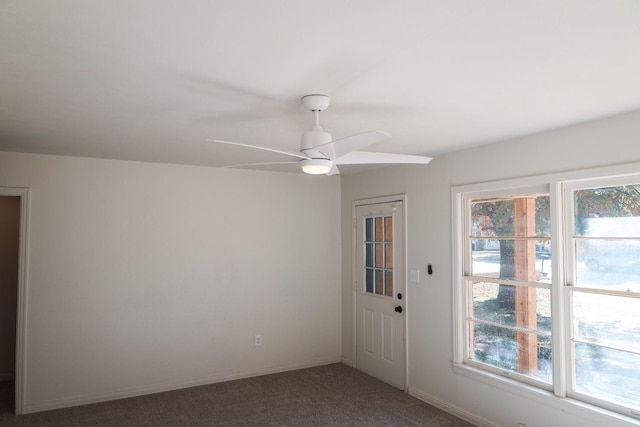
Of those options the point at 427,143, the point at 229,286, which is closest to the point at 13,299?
the point at 229,286

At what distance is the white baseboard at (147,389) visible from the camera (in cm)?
414

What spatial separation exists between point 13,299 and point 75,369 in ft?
5.12

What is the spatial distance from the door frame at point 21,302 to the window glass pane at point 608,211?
4.67m

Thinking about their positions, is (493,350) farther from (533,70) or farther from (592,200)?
(533,70)

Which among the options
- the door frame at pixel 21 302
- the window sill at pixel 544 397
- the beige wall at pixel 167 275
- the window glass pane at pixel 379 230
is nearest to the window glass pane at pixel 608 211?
the window sill at pixel 544 397

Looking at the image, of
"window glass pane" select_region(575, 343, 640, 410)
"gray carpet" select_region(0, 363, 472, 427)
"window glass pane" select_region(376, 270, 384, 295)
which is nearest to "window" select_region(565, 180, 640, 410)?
"window glass pane" select_region(575, 343, 640, 410)

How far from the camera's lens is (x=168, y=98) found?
2.54 meters

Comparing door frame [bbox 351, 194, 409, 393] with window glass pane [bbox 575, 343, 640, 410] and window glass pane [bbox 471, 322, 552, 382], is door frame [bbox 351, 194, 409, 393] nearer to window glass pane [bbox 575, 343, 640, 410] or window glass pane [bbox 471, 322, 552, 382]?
window glass pane [bbox 471, 322, 552, 382]

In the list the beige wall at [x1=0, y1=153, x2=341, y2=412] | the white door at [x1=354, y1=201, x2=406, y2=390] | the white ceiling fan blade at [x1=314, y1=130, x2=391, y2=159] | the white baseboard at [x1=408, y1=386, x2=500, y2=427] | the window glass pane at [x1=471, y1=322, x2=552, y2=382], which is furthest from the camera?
the white door at [x1=354, y1=201, x2=406, y2=390]

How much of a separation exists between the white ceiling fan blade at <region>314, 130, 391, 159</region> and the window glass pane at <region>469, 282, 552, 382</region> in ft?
7.06

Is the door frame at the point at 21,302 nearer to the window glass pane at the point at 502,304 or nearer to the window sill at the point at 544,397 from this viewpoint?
the window sill at the point at 544,397

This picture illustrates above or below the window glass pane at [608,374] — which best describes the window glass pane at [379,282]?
above

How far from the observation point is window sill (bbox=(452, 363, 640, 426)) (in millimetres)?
2896

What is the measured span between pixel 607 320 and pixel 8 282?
594 centimetres
